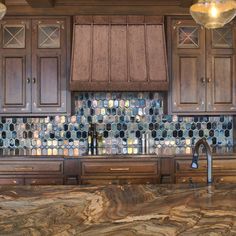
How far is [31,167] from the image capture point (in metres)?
3.94

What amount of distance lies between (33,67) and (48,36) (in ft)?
1.29

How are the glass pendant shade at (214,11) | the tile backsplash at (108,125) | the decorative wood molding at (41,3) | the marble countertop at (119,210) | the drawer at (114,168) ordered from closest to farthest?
the marble countertop at (119,210) < the glass pendant shade at (214,11) < the drawer at (114,168) < the decorative wood molding at (41,3) < the tile backsplash at (108,125)

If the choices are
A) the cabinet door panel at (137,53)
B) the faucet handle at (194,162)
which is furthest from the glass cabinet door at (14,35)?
the faucet handle at (194,162)

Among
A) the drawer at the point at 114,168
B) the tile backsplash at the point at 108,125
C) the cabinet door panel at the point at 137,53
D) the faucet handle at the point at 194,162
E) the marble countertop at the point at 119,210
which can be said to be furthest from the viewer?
the tile backsplash at the point at 108,125

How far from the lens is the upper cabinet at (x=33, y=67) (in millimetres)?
4312

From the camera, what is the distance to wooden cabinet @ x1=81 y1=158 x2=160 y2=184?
393 cm

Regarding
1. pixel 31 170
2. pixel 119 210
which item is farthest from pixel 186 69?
pixel 119 210

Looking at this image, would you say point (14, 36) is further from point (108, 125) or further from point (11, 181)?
point (11, 181)

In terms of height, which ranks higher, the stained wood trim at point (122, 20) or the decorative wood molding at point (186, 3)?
the decorative wood molding at point (186, 3)

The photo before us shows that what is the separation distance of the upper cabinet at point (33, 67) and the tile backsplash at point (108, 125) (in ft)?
1.17

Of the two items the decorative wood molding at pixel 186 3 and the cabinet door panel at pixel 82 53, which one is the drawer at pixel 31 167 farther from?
the decorative wood molding at pixel 186 3

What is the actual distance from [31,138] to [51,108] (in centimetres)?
58

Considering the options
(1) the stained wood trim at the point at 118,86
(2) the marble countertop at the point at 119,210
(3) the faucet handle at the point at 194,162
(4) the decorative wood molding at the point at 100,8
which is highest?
(4) the decorative wood molding at the point at 100,8

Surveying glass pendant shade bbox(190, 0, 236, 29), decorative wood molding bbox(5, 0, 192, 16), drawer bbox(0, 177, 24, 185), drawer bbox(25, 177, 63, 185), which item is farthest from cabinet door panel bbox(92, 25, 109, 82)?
glass pendant shade bbox(190, 0, 236, 29)
